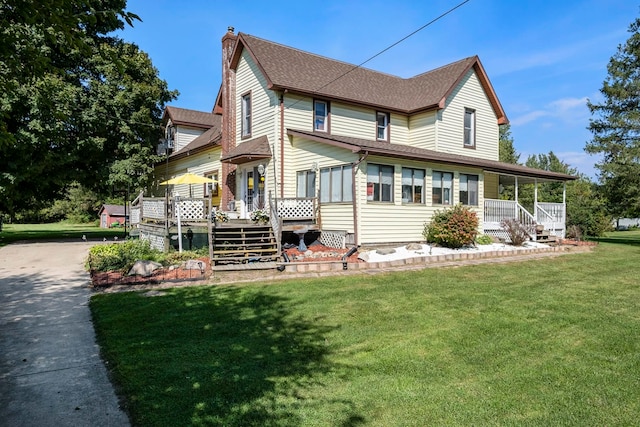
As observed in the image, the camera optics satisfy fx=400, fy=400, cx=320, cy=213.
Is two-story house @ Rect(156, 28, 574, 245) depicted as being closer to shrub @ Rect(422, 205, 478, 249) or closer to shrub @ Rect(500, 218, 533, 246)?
shrub @ Rect(422, 205, 478, 249)

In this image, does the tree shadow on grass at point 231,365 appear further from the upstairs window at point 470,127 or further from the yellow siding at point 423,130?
the upstairs window at point 470,127

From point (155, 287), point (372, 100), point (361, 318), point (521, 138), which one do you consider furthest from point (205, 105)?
point (521, 138)

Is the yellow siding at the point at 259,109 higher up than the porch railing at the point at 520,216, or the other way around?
the yellow siding at the point at 259,109

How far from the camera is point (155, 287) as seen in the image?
9.30 metres

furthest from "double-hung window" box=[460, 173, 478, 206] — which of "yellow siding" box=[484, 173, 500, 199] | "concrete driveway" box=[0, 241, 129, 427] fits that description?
"concrete driveway" box=[0, 241, 129, 427]

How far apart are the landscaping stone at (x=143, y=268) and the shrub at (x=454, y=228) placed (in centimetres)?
1007

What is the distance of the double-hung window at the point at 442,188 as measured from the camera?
54.6ft

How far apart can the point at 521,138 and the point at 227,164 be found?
37.9m

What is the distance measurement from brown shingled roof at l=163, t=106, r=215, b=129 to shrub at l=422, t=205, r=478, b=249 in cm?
1661

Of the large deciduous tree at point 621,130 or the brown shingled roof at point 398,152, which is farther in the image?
the large deciduous tree at point 621,130

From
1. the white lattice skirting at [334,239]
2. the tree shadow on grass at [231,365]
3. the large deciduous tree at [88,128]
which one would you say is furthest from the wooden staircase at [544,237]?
the large deciduous tree at [88,128]

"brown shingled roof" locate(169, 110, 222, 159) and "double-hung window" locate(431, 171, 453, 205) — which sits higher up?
"brown shingled roof" locate(169, 110, 222, 159)

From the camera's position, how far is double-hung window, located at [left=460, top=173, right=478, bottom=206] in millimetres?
17672

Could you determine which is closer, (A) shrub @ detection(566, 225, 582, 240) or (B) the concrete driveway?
(B) the concrete driveway
